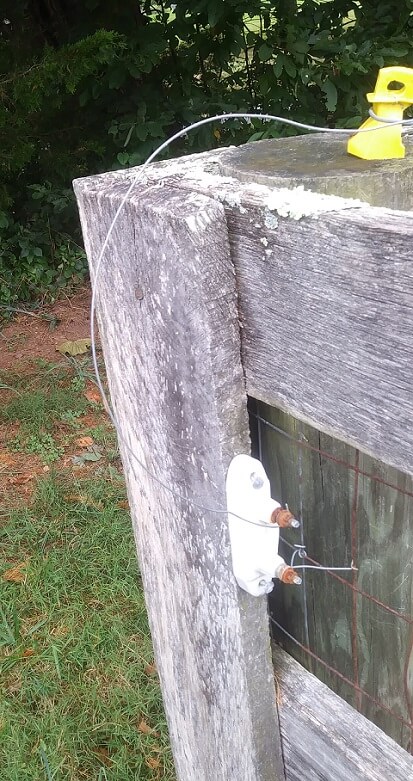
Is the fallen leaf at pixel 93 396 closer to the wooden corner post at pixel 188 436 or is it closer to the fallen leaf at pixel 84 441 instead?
the fallen leaf at pixel 84 441

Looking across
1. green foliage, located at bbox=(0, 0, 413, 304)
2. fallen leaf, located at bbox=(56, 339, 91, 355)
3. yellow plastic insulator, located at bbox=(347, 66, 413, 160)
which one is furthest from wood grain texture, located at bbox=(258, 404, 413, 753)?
fallen leaf, located at bbox=(56, 339, 91, 355)

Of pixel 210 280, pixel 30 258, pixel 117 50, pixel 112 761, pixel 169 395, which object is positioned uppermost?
pixel 117 50

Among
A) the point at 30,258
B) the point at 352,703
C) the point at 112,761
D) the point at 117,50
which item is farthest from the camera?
the point at 30,258

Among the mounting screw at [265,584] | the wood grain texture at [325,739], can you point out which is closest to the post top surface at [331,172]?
the mounting screw at [265,584]

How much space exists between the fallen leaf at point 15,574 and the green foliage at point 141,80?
2.67m

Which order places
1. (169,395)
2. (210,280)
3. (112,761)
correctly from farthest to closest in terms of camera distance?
(112,761), (169,395), (210,280)

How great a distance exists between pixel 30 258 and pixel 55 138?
0.89 metres

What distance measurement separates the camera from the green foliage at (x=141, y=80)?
14.7 ft

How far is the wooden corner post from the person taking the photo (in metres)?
0.93

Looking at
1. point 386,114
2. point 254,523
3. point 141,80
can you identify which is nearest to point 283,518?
point 254,523

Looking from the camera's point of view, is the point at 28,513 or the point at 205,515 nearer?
the point at 205,515

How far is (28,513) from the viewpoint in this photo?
11.4 feet

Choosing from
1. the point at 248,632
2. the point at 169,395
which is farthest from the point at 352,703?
the point at 169,395

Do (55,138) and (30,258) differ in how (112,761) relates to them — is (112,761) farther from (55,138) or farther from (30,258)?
(55,138)
